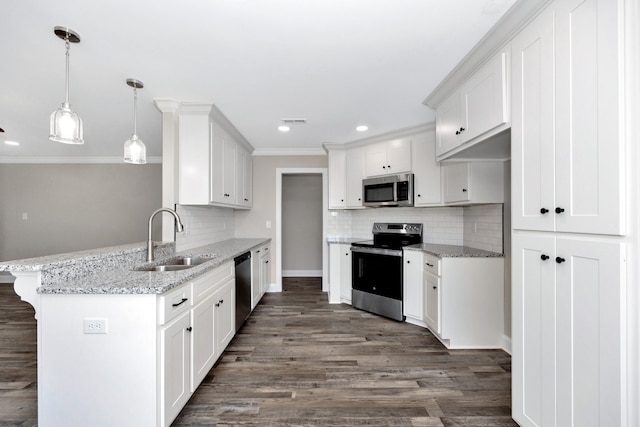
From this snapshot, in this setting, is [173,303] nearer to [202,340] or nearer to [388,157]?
[202,340]

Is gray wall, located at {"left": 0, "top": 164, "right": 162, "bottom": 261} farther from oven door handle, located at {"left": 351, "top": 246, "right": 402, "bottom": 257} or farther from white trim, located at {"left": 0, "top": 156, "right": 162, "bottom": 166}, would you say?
oven door handle, located at {"left": 351, "top": 246, "right": 402, "bottom": 257}

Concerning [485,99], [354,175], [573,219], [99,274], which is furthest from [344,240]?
[573,219]

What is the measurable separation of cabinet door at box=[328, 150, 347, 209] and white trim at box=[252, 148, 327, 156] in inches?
15.7

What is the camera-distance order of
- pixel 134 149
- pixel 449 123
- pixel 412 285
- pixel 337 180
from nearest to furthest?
pixel 134 149 < pixel 449 123 < pixel 412 285 < pixel 337 180

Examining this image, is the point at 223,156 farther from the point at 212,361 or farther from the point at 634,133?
the point at 634,133

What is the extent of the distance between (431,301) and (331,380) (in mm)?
1372

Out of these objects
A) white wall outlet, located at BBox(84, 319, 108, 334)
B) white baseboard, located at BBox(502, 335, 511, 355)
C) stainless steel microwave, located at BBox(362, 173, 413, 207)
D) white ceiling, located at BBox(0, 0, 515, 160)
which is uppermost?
white ceiling, located at BBox(0, 0, 515, 160)

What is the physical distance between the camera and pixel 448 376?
2260 mm

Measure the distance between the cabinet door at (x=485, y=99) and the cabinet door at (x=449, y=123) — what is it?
0.26 feet

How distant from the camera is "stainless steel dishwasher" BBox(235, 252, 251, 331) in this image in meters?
2.93

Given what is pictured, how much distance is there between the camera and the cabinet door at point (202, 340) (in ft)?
→ 6.27

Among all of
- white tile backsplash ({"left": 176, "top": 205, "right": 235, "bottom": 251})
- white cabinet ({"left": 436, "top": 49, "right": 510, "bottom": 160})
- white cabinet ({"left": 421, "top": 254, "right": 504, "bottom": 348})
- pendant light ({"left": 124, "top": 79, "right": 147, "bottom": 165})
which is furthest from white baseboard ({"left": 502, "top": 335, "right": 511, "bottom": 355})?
pendant light ({"left": 124, "top": 79, "right": 147, "bottom": 165})

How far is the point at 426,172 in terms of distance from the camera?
347 cm

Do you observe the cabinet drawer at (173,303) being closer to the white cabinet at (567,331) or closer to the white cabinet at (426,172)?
the white cabinet at (567,331)
